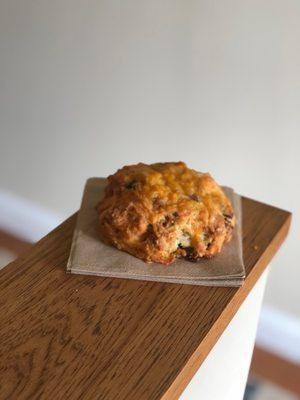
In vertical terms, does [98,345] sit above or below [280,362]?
above

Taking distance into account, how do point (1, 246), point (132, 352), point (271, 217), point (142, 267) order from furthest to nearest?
1. point (1, 246)
2. point (271, 217)
3. point (142, 267)
4. point (132, 352)

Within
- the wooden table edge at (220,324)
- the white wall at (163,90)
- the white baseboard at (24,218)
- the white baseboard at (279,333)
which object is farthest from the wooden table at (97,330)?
the white baseboard at (24,218)

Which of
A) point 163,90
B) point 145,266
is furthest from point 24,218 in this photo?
point 145,266

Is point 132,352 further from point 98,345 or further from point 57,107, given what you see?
point 57,107

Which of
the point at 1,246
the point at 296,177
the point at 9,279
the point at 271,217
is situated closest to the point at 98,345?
the point at 9,279

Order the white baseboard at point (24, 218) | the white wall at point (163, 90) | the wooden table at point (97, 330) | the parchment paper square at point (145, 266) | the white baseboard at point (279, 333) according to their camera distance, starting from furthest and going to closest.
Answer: the white baseboard at point (24, 218) → the white baseboard at point (279, 333) → the white wall at point (163, 90) → the parchment paper square at point (145, 266) → the wooden table at point (97, 330)

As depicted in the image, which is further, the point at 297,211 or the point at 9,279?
the point at 297,211

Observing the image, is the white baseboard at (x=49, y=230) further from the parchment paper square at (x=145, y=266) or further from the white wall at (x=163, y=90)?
the parchment paper square at (x=145, y=266)

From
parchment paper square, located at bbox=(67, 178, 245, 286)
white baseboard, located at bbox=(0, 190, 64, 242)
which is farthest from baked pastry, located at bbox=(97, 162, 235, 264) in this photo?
white baseboard, located at bbox=(0, 190, 64, 242)

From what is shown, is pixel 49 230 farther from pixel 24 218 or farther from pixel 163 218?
pixel 163 218
